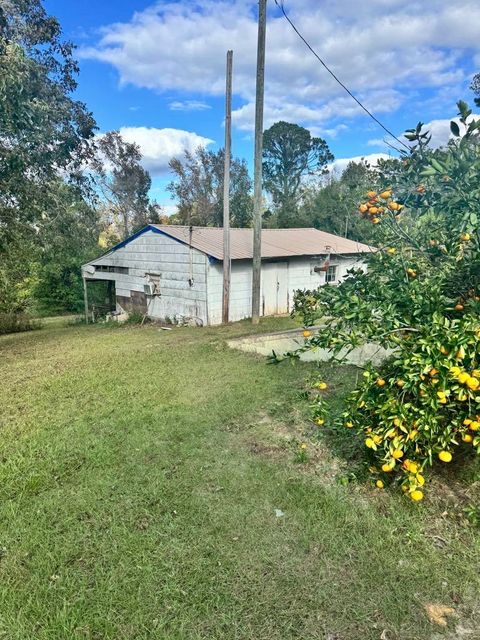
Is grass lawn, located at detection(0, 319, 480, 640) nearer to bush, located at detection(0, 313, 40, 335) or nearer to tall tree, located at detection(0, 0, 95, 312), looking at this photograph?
tall tree, located at detection(0, 0, 95, 312)

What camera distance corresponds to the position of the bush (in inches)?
543

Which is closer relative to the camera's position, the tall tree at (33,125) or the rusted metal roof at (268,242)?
the tall tree at (33,125)

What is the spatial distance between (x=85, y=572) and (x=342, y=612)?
1.37 m

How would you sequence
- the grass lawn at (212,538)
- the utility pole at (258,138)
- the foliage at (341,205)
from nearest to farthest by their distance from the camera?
the grass lawn at (212,538), the foliage at (341,205), the utility pole at (258,138)

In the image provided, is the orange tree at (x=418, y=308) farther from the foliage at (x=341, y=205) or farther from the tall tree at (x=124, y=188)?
the tall tree at (x=124, y=188)

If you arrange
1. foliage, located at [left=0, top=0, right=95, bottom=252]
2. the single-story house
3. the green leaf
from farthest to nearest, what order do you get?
the single-story house → foliage, located at [left=0, top=0, right=95, bottom=252] → the green leaf

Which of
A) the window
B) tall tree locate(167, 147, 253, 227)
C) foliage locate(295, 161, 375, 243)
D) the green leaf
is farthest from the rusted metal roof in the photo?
tall tree locate(167, 147, 253, 227)

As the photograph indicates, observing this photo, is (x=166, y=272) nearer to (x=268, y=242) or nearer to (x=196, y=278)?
(x=196, y=278)

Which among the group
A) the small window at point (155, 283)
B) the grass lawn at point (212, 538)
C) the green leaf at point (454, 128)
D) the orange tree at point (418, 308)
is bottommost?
the grass lawn at point (212, 538)

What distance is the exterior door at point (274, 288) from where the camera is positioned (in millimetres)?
13453

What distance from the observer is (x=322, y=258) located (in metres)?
14.9

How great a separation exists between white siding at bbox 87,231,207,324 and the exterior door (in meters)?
2.40

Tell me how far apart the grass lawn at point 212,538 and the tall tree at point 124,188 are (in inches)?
1142

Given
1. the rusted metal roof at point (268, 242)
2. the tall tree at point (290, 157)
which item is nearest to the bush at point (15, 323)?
the rusted metal roof at point (268, 242)
